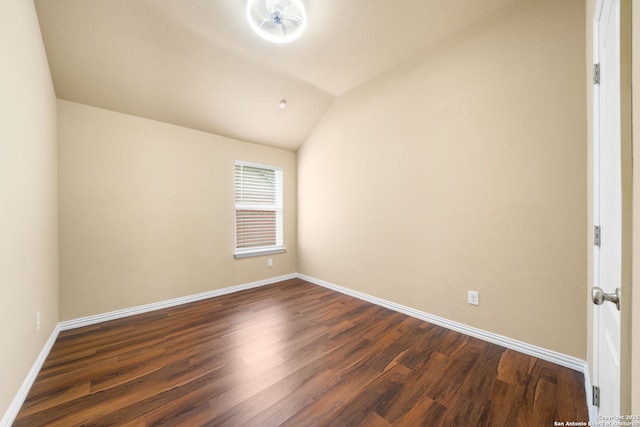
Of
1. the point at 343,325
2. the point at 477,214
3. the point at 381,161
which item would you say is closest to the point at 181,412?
the point at 343,325

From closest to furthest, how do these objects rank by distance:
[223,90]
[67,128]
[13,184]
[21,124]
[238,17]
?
[13,184]
[21,124]
[238,17]
[67,128]
[223,90]

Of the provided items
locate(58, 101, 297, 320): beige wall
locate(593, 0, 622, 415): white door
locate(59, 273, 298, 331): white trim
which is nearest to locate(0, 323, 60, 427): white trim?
locate(59, 273, 298, 331): white trim

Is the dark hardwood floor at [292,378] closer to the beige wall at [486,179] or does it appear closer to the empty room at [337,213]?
the empty room at [337,213]

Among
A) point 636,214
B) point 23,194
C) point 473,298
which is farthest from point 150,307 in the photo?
point 636,214

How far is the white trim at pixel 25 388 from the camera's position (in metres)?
1.31

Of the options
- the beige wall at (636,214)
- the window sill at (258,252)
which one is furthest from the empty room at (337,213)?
the window sill at (258,252)

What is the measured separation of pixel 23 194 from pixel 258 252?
255cm

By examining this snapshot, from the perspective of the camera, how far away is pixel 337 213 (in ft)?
11.6

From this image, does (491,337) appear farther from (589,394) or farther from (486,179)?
(486,179)

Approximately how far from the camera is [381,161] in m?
2.96

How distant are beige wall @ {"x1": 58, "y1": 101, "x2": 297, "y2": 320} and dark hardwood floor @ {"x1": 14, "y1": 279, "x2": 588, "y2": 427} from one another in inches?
18.8

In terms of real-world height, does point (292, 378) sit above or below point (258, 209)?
below

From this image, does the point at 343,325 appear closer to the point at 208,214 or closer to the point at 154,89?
the point at 208,214

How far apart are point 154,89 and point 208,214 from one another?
156 cm
